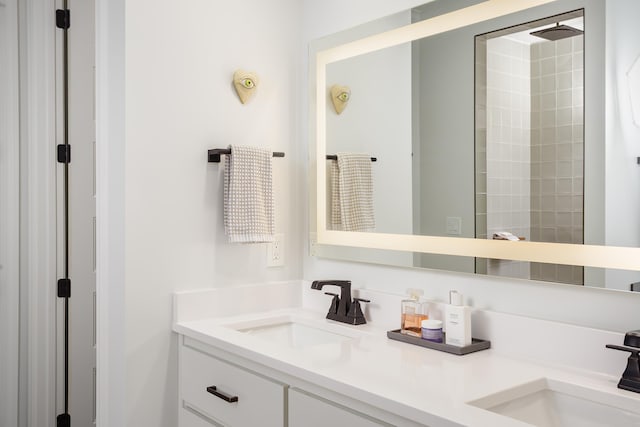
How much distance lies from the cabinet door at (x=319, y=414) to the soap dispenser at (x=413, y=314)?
0.43m

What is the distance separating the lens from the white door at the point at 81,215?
2691 millimetres

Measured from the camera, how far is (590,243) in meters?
1.37

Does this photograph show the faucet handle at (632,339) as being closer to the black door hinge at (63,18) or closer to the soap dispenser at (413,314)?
the soap dispenser at (413,314)

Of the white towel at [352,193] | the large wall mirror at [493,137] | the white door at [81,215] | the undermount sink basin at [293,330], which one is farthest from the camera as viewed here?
the white door at [81,215]

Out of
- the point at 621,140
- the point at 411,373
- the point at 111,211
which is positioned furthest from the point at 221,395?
the point at 621,140

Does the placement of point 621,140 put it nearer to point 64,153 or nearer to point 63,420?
point 64,153

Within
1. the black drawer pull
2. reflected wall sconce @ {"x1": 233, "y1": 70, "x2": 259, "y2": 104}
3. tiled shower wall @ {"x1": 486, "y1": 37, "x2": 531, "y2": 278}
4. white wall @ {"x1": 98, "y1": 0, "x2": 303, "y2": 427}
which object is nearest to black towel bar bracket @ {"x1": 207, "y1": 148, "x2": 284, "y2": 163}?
white wall @ {"x1": 98, "y1": 0, "x2": 303, "y2": 427}

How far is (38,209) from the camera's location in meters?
2.60

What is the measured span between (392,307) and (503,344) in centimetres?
41

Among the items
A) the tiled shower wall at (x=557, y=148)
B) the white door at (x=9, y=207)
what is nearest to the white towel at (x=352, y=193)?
the tiled shower wall at (x=557, y=148)

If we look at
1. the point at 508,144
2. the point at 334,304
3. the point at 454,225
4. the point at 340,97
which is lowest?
the point at 334,304

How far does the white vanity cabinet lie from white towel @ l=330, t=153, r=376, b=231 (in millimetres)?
651

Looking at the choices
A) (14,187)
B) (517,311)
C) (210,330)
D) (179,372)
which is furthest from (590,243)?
(14,187)

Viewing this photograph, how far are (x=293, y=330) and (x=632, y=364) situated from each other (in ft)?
3.66
